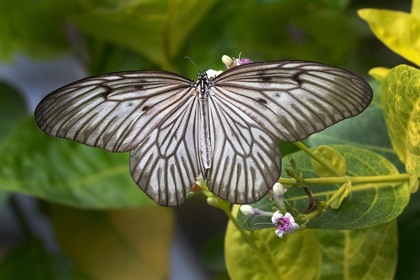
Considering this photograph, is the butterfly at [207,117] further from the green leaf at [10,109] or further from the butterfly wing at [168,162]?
the green leaf at [10,109]

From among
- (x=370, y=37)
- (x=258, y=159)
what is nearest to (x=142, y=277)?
(x=258, y=159)

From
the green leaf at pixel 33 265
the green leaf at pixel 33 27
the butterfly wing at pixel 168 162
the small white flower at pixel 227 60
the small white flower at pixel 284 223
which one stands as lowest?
the green leaf at pixel 33 265

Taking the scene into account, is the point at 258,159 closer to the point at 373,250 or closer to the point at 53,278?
the point at 373,250

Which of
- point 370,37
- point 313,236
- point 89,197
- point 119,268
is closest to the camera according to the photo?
point 313,236

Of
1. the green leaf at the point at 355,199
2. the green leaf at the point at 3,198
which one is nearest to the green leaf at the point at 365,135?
the green leaf at the point at 355,199

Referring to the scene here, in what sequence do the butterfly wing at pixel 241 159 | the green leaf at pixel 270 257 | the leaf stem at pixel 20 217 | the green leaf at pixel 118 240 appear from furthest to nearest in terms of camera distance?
the leaf stem at pixel 20 217 < the green leaf at pixel 118 240 < the green leaf at pixel 270 257 < the butterfly wing at pixel 241 159

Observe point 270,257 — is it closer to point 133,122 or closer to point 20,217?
point 133,122

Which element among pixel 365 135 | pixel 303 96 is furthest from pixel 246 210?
pixel 365 135
